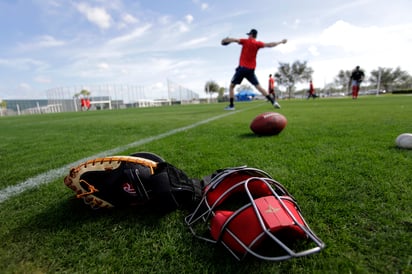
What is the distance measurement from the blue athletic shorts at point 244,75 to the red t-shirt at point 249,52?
148mm

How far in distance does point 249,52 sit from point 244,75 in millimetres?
837

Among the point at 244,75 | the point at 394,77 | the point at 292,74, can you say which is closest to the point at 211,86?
the point at 292,74

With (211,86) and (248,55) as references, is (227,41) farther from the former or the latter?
(211,86)

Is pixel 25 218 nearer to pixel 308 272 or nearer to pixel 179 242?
pixel 179 242

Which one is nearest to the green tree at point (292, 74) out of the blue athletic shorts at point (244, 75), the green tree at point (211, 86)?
the green tree at point (211, 86)

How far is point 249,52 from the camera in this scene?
8.30 meters

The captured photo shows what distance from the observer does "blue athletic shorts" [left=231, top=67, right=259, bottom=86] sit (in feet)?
28.0

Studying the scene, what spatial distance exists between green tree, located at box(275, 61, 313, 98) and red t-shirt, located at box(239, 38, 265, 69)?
49474 millimetres

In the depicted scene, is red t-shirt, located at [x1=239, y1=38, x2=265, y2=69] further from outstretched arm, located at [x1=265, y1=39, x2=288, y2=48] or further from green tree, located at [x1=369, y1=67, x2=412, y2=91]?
green tree, located at [x1=369, y1=67, x2=412, y2=91]

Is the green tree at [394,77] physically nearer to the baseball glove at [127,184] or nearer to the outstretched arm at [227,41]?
the outstretched arm at [227,41]

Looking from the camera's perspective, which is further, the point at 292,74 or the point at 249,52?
the point at 292,74

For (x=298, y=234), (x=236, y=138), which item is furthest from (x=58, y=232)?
(x=236, y=138)

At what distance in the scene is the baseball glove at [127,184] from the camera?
1409 millimetres

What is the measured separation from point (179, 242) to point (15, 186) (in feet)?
5.96
